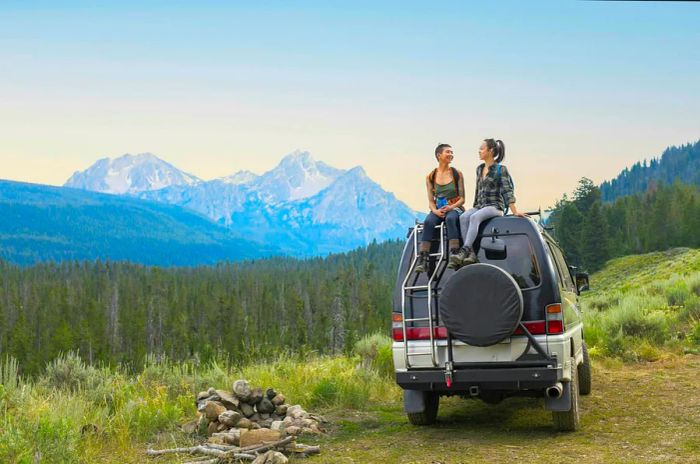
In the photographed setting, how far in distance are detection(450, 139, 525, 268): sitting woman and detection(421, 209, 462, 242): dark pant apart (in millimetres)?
84

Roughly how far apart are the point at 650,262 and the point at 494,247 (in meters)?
72.9

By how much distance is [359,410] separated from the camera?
9.25 meters

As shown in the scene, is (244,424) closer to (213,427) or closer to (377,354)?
(213,427)

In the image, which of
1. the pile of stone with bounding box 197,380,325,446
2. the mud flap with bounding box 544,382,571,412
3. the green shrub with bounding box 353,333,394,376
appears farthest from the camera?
the green shrub with bounding box 353,333,394,376

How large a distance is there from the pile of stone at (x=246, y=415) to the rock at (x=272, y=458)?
0.56m

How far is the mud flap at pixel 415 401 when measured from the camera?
25.2 feet

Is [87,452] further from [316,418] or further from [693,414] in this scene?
[693,414]

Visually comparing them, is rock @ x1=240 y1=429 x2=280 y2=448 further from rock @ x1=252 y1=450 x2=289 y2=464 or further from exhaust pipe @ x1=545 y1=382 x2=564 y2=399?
exhaust pipe @ x1=545 y1=382 x2=564 y2=399

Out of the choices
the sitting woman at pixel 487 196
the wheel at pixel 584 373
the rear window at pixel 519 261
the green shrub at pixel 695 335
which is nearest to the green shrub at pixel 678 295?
the green shrub at pixel 695 335

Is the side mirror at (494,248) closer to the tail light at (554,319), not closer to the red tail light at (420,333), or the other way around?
the tail light at (554,319)

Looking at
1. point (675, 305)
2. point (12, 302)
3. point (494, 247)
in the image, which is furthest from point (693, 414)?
point (12, 302)

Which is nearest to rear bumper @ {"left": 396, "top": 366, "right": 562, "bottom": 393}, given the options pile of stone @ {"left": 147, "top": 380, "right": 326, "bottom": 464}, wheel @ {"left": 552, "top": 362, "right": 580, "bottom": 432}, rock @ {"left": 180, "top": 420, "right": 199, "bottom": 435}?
wheel @ {"left": 552, "top": 362, "right": 580, "bottom": 432}

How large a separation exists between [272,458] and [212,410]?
155cm

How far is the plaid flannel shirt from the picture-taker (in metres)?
7.86
